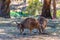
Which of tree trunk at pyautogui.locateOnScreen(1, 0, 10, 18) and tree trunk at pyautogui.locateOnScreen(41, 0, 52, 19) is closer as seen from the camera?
tree trunk at pyautogui.locateOnScreen(41, 0, 52, 19)

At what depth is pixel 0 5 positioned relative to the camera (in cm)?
1762

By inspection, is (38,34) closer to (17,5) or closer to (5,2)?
(5,2)

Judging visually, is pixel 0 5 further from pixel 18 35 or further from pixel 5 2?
pixel 18 35

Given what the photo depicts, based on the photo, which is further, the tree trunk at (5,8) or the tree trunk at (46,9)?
the tree trunk at (5,8)

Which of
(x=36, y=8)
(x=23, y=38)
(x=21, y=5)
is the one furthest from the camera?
(x=21, y=5)

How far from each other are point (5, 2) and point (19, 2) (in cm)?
1297

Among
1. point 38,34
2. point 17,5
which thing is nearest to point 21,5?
point 17,5

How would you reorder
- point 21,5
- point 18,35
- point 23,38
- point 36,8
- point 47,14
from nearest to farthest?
point 23,38 < point 18,35 < point 47,14 < point 36,8 < point 21,5

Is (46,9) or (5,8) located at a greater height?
(5,8)

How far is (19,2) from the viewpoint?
97.7 feet

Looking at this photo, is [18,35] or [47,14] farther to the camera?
[47,14]

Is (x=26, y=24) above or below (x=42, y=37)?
above

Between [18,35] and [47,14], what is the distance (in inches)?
370

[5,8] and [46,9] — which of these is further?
[5,8]
